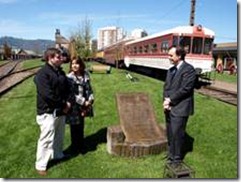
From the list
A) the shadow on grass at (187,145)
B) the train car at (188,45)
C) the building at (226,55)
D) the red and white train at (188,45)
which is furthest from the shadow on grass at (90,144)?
the building at (226,55)

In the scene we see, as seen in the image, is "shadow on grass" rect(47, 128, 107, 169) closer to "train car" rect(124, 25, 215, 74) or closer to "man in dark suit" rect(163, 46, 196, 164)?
"man in dark suit" rect(163, 46, 196, 164)

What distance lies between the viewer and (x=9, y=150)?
7.07 m

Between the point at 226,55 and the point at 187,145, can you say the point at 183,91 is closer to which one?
the point at 187,145

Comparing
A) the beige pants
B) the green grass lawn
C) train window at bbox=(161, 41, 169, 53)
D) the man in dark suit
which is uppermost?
train window at bbox=(161, 41, 169, 53)

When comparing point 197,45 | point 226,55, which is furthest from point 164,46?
point 226,55

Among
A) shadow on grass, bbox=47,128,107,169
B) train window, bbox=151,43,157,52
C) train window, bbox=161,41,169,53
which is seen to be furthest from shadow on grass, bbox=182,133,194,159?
train window, bbox=151,43,157,52

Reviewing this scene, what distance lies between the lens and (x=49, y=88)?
572 cm

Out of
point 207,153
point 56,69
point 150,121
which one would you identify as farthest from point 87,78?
point 207,153

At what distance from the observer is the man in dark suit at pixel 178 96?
5.89m

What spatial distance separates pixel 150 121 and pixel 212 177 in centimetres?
177

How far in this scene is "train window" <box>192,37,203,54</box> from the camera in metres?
22.5

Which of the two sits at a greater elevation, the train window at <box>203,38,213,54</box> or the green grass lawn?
the train window at <box>203,38,213,54</box>

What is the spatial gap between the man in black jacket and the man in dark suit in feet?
4.94

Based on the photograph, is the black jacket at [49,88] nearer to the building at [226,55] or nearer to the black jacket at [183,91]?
the black jacket at [183,91]
